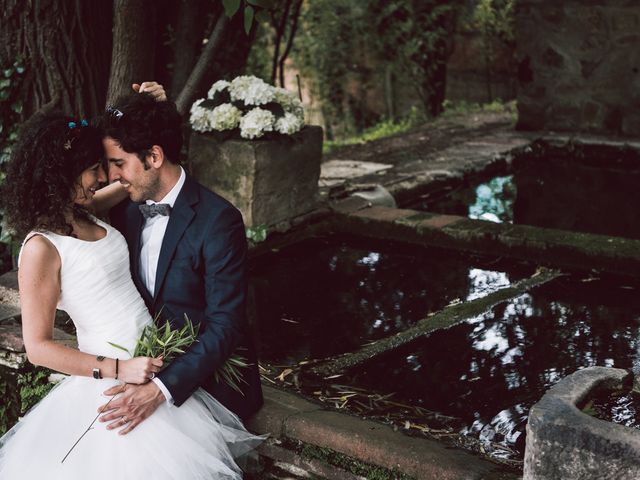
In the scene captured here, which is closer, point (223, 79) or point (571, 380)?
point (571, 380)

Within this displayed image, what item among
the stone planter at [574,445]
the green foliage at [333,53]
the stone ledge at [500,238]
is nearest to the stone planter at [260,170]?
the stone ledge at [500,238]

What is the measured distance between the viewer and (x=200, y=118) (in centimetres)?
509

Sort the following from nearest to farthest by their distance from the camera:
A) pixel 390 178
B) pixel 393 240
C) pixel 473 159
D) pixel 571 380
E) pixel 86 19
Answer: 1. pixel 571 380
2. pixel 86 19
3. pixel 393 240
4. pixel 390 178
5. pixel 473 159

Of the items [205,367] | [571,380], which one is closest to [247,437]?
[205,367]

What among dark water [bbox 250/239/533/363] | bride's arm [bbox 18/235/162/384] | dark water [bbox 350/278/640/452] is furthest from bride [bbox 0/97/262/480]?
dark water [bbox 250/239/533/363]

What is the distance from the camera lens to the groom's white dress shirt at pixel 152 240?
2742mm

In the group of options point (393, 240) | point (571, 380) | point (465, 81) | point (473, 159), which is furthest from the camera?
point (465, 81)

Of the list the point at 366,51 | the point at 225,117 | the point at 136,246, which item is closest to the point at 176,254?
the point at 136,246

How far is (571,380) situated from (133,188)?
1.40 meters

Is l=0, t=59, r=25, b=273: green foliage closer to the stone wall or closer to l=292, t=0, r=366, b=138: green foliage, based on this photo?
the stone wall

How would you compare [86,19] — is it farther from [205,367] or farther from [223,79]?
[205,367]

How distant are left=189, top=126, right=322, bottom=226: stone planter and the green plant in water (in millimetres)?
2350

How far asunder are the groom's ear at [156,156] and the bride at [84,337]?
15 cm

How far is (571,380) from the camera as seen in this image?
87.8 inches
